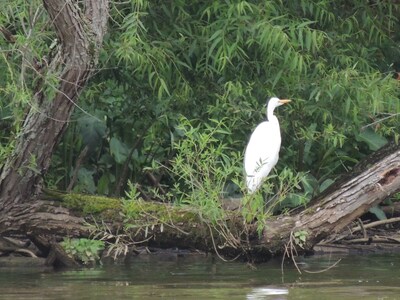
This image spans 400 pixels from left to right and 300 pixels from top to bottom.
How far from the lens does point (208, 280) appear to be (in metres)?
8.29

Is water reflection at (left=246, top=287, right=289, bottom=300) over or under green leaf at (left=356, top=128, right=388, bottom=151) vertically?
under

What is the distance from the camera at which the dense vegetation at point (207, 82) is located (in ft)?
27.8

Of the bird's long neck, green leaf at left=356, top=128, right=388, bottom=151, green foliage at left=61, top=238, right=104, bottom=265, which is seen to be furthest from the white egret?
green leaf at left=356, top=128, right=388, bottom=151

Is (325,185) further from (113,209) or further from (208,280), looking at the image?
(113,209)

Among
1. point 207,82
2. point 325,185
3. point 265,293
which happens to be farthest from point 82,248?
point 325,185

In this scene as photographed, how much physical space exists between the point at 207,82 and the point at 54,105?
2.05 metres

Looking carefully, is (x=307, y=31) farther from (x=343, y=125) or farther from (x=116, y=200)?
(x=116, y=200)

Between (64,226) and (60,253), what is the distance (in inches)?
26.1

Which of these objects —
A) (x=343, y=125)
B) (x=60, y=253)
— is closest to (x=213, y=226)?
(x=60, y=253)

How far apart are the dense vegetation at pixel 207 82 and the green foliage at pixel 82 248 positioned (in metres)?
0.77

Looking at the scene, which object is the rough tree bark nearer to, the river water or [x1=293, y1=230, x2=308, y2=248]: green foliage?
the river water

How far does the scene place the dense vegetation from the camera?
8484 millimetres

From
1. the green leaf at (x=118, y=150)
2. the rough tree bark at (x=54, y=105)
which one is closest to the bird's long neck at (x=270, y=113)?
the green leaf at (x=118, y=150)

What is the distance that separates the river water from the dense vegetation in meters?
0.69
